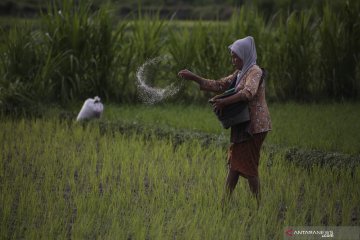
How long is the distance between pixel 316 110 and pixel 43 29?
4011 mm

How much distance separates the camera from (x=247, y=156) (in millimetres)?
4707

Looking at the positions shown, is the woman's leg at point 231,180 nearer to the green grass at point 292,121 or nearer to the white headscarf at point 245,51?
the white headscarf at point 245,51

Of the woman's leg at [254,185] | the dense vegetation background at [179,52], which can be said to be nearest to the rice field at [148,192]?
the woman's leg at [254,185]

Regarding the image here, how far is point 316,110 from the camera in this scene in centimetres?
873

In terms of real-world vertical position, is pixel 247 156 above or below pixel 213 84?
below

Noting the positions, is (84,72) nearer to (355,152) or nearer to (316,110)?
(316,110)

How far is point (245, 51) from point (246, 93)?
35cm

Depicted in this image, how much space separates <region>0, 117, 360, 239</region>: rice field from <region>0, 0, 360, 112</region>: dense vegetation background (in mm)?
2102

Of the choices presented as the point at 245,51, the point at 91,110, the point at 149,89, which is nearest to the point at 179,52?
the point at 91,110

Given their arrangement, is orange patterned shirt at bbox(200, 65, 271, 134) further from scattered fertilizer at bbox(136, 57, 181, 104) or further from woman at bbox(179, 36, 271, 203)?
scattered fertilizer at bbox(136, 57, 181, 104)

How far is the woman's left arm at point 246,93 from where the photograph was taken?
179 inches

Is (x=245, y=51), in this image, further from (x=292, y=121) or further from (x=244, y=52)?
(x=292, y=121)

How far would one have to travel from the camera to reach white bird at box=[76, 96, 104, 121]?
790 centimetres

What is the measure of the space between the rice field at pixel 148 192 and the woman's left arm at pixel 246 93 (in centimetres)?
73
